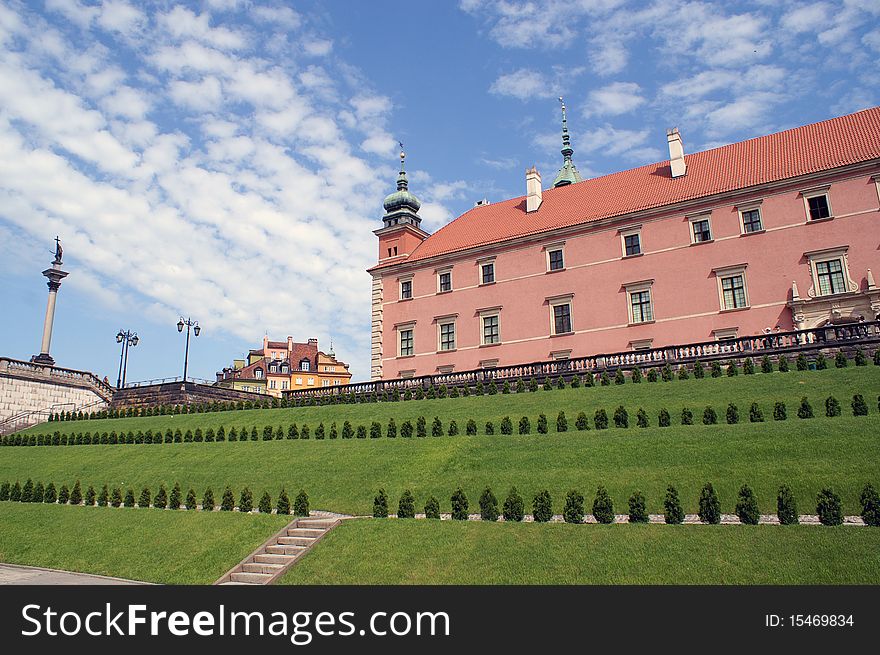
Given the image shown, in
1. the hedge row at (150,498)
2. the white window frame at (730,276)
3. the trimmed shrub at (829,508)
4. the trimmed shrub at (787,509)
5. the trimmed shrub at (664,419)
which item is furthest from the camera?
the white window frame at (730,276)

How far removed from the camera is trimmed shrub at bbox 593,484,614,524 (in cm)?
1502

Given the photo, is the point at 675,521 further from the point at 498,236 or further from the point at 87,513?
the point at 498,236

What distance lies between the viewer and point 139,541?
708 inches

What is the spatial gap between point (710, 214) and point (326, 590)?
1206 inches

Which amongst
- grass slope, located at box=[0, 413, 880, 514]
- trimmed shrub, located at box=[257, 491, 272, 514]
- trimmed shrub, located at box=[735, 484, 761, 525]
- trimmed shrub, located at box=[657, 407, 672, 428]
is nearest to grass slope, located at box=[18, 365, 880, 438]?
trimmed shrub, located at box=[657, 407, 672, 428]

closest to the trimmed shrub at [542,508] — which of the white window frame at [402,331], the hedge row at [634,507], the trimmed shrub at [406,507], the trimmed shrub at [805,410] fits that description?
the hedge row at [634,507]

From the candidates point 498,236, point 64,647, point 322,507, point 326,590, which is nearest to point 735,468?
point 326,590

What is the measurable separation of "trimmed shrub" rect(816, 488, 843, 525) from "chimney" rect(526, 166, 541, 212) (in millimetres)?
33115

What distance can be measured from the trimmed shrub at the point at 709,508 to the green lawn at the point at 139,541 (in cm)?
1062

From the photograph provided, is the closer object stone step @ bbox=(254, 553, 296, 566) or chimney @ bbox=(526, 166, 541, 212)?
stone step @ bbox=(254, 553, 296, 566)

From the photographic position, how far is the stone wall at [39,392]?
1674 inches

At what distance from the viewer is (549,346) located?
39031 millimetres

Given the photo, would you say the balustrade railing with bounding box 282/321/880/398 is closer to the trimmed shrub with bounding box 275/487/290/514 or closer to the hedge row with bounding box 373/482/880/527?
the hedge row with bounding box 373/482/880/527

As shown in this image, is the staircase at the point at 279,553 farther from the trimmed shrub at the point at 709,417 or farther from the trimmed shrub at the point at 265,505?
the trimmed shrub at the point at 709,417
